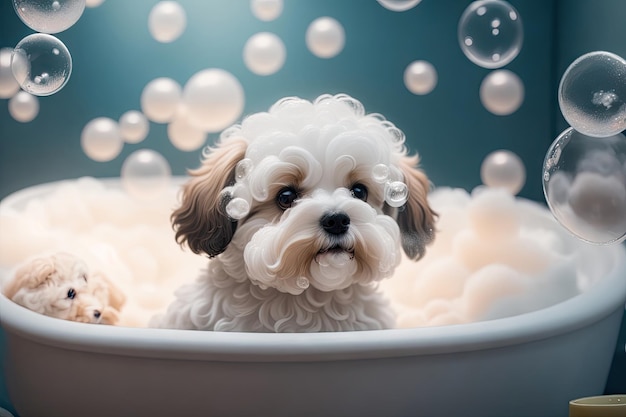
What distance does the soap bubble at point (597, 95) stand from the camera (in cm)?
181

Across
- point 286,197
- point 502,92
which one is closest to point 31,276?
point 286,197

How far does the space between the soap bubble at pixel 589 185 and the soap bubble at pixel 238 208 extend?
73 cm

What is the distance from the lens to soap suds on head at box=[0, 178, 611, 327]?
2.54m

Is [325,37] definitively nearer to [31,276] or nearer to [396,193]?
[396,193]

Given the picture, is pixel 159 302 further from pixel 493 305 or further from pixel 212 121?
pixel 493 305

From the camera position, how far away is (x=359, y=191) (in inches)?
78.9

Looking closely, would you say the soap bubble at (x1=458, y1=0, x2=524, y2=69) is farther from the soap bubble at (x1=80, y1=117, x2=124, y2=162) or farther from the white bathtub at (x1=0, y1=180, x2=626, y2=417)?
the soap bubble at (x1=80, y1=117, x2=124, y2=162)

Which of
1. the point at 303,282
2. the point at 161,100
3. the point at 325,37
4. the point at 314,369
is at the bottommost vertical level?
the point at 314,369

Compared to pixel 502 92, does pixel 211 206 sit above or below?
below

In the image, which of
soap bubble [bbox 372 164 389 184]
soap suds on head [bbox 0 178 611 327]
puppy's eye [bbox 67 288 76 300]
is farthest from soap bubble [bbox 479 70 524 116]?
puppy's eye [bbox 67 288 76 300]

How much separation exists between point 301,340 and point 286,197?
14.8 inches

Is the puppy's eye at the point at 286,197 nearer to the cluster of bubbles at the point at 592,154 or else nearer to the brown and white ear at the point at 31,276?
the cluster of bubbles at the point at 592,154

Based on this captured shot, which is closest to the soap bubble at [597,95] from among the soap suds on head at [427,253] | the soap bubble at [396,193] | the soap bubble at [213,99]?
the soap bubble at [396,193]

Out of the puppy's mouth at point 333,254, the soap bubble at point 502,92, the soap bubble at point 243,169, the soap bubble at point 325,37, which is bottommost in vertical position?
the puppy's mouth at point 333,254
